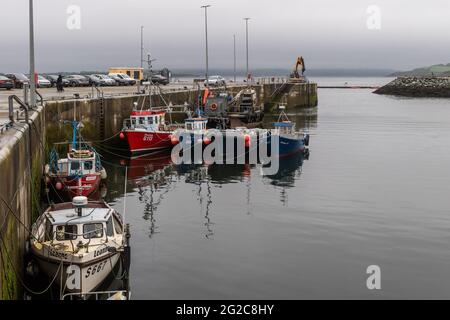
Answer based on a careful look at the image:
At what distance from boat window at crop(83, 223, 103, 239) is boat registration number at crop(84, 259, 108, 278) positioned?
1.05 meters

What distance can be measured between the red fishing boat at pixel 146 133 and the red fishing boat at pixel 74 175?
12372 mm

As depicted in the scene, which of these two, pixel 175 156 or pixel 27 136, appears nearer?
pixel 27 136

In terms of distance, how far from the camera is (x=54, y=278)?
15.4m

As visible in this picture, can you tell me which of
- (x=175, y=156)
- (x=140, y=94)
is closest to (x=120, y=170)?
(x=175, y=156)

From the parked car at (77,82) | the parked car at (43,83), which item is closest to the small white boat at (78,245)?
the parked car at (43,83)

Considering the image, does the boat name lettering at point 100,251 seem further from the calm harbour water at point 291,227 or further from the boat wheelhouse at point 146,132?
A: the boat wheelhouse at point 146,132

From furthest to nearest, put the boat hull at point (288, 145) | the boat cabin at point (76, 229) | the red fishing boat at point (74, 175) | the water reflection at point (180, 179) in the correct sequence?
the boat hull at point (288, 145) < the water reflection at point (180, 179) < the red fishing boat at point (74, 175) < the boat cabin at point (76, 229)

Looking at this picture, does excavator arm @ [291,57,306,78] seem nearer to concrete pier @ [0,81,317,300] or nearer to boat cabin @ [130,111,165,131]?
concrete pier @ [0,81,317,300]

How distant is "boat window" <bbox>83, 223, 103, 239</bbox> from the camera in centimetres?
1686

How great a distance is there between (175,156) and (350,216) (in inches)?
715

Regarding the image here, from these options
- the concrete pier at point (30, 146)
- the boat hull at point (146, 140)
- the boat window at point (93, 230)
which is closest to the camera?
the concrete pier at point (30, 146)

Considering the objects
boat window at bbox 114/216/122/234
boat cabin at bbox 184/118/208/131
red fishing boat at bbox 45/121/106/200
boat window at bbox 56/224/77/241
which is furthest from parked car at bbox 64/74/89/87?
boat window at bbox 56/224/77/241

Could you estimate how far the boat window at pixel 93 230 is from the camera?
16.9m

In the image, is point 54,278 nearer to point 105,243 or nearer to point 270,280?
point 105,243
